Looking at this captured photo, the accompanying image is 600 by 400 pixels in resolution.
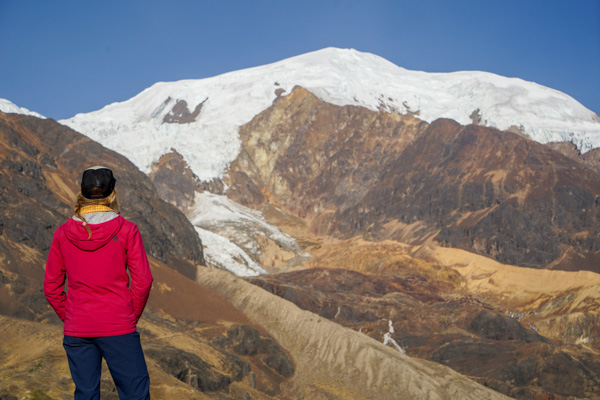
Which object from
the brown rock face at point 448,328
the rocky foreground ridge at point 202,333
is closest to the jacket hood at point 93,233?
the rocky foreground ridge at point 202,333

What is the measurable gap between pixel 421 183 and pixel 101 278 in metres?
149

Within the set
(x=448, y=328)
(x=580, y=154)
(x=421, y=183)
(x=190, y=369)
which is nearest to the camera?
(x=190, y=369)

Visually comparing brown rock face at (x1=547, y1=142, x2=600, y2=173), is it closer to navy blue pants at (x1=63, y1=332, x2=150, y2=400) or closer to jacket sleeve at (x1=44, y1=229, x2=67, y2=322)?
navy blue pants at (x1=63, y1=332, x2=150, y2=400)

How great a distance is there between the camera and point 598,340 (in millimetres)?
85750

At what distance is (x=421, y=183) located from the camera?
15288 cm

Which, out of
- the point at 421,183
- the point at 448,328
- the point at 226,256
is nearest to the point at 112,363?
the point at 448,328

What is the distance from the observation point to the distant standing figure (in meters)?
6.35

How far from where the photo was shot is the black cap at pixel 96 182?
6652mm

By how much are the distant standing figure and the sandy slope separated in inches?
1641

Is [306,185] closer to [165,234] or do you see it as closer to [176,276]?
[165,234]

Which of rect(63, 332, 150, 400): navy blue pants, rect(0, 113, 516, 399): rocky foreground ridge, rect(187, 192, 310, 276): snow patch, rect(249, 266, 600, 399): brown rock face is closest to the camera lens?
rect(63, 332, 150, 400): navy blue pants

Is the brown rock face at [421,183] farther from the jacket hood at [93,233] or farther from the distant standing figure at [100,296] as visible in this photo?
the jacket hood at [93,233]

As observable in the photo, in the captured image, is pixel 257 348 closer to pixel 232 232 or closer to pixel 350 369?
pixel 350 369

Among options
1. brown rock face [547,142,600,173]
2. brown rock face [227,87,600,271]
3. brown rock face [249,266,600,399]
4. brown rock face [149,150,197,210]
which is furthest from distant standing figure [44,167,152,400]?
brown rock face [547,142,600,173]
